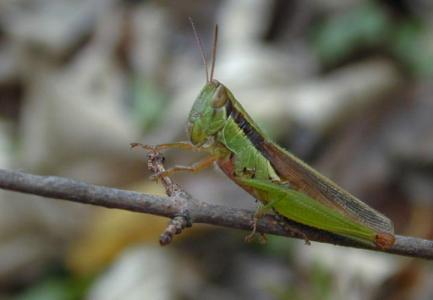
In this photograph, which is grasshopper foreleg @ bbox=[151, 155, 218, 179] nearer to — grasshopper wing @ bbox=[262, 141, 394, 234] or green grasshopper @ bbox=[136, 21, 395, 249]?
green grasshopper @ bbox=[136, 21, 395, 249]

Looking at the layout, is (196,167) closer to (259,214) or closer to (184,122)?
(259,214)

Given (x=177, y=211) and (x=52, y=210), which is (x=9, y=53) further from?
(x=177, y=211)

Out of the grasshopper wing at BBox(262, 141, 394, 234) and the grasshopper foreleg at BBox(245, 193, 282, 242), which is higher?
the grasshopper wing at BBox(262, 141, 394, 234)

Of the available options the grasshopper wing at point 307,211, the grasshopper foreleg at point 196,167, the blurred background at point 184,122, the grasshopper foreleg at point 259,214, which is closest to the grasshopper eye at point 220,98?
the grasshopper foreleg at point 196,167

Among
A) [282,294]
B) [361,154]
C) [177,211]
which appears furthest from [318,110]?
[177,211]

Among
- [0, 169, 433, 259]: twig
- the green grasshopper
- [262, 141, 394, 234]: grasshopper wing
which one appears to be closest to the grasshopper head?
the green grasshopper

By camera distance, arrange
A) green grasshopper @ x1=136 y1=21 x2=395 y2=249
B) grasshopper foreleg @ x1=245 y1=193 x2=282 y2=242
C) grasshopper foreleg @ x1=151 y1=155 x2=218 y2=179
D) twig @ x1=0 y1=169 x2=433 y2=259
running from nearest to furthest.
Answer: twig @ x1=0 y1=169 x2=433 y2=259
grasshopper foreleg @ x1=245 y1=193 x2=282 y2=242
grasshopper foreleg @ x1=151 y1=155 x2=218 y2=179
green grasshopper @ x1=136 y1=21 x2=395 y2=249
